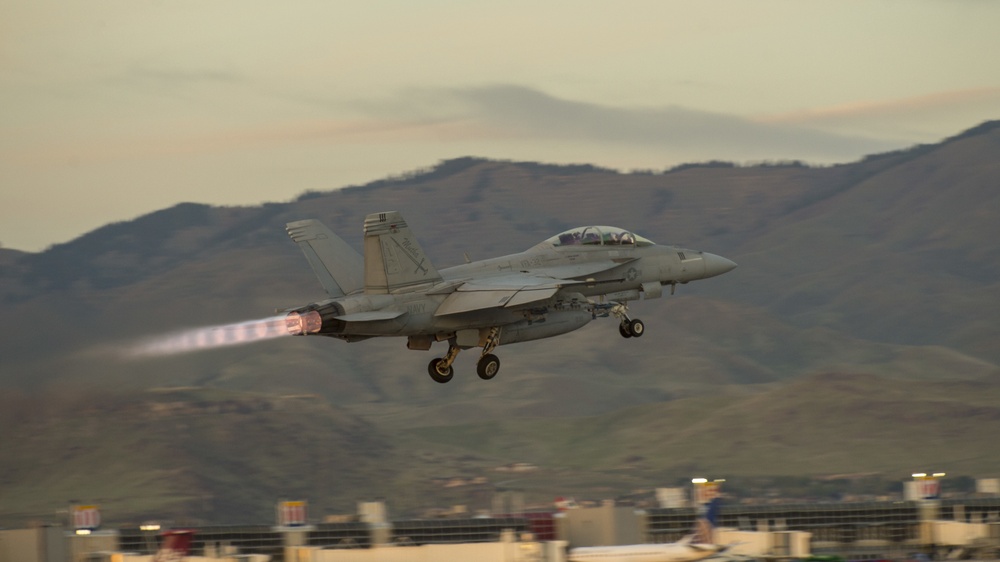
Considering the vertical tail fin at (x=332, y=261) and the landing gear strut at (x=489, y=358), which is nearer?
the vertical tail fin at (x=332, y=261)

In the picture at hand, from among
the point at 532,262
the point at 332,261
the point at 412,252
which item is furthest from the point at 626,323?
the point at 332,261

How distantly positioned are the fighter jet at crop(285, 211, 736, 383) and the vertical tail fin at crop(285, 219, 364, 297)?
3 centimetres

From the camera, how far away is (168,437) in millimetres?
147750

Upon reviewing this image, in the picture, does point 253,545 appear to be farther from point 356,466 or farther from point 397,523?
point 356,466

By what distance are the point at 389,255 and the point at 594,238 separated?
7751 mm

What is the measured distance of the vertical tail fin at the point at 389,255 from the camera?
143 feet

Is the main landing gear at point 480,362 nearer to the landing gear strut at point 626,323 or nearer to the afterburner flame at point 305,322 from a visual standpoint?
the landing gear strut at point 626,323

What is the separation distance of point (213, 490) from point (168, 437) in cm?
777

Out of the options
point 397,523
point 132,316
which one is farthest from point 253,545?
point 132,316

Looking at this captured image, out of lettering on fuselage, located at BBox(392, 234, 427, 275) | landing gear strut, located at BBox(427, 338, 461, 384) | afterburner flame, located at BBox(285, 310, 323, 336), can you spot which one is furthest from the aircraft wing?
afterburner flame, located at BBox(285, 310, 323, 336)

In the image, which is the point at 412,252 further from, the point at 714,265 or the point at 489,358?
the point at 714,265

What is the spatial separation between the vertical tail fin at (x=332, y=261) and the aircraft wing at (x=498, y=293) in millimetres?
2858

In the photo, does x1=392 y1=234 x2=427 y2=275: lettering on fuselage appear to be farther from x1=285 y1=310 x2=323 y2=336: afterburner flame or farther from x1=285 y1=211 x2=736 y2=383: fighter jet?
x1=285 y1=310 x2=323 y2=336: afterburner flame

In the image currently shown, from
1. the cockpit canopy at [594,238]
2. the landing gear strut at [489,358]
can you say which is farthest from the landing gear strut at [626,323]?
the landing gear strut at [489,358]
